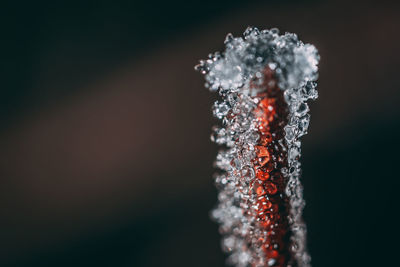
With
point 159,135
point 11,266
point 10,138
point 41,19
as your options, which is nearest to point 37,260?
point 11,266

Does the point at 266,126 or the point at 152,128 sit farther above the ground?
the point at 152,128

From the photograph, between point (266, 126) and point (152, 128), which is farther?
point (152, 128)

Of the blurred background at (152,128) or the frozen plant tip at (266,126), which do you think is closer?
the frozen plant tip at (266,126)

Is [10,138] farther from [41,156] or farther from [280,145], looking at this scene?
[280,145]

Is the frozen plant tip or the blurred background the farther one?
the blurred background
